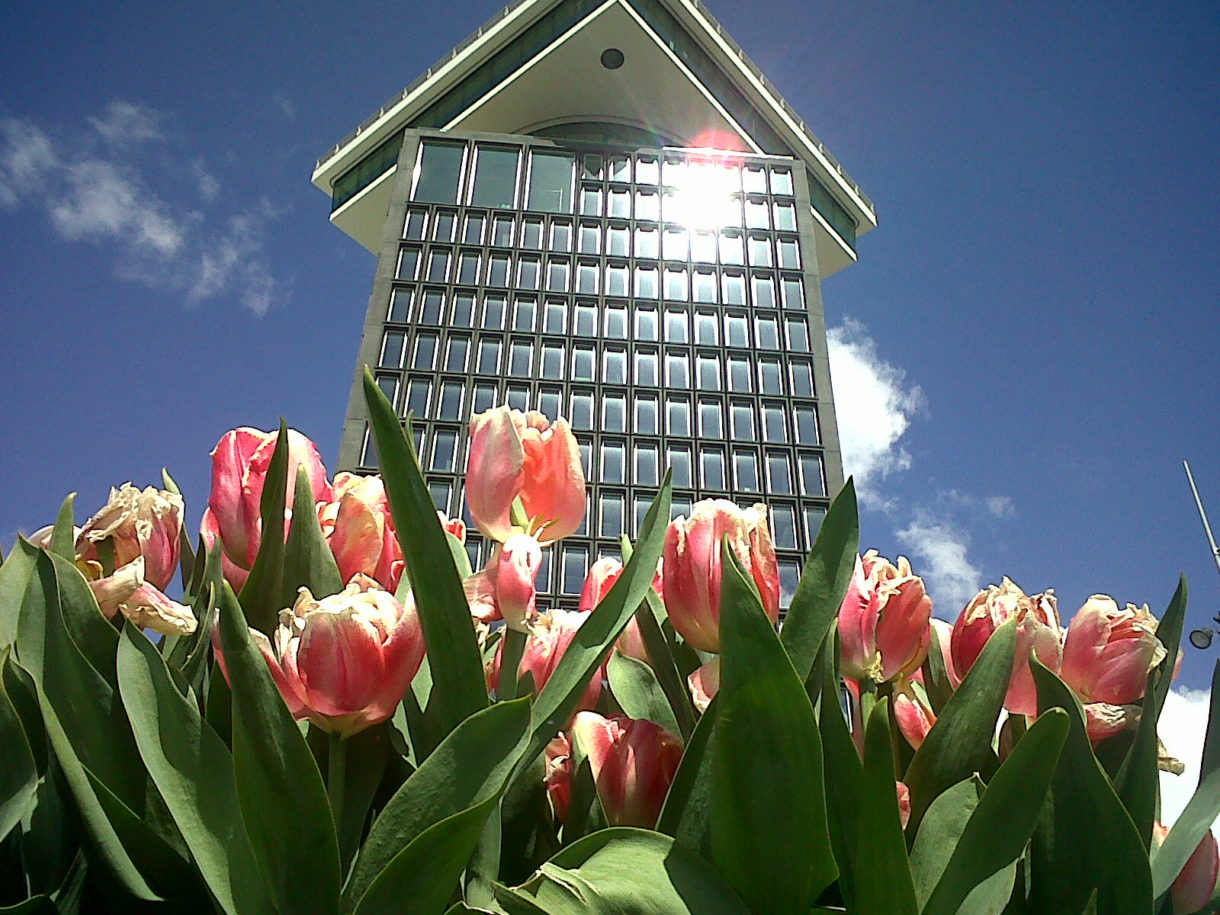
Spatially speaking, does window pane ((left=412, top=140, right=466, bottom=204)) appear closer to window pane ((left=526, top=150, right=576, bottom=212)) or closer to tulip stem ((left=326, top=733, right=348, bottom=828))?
window pane ((left=526, top=150, right=576, bottom=212))

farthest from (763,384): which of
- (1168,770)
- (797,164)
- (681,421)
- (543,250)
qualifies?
(1168,770)

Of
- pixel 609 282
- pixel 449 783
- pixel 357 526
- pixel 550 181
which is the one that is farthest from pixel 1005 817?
pixel 550 181

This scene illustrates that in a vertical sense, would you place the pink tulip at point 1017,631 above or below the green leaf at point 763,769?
above

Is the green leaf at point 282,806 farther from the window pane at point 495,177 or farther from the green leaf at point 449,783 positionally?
the window pane at point 495,177

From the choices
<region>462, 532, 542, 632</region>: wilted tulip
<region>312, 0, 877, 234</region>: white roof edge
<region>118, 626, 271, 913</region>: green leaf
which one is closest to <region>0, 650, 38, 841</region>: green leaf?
<region>118, 626, 271, 913</region>: green leaf

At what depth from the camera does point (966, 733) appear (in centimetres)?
33

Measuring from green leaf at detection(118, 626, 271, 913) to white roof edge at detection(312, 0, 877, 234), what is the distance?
1547 centimetres

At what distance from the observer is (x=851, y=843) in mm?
295

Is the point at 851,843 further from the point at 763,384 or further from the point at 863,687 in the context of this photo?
the point at 763,384

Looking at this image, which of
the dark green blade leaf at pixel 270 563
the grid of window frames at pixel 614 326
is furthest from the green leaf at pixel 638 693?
the grid of window frames at pixel 614 326

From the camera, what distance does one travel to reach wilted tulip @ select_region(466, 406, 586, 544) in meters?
0.37

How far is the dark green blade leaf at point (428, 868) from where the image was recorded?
228 millimetres

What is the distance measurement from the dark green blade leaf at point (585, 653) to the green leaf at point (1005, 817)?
0.12 meters

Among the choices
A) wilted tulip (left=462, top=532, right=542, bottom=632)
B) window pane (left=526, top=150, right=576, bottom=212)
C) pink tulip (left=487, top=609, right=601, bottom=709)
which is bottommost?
pink tulip (left=487, top=609, right=601, bottom=709)
